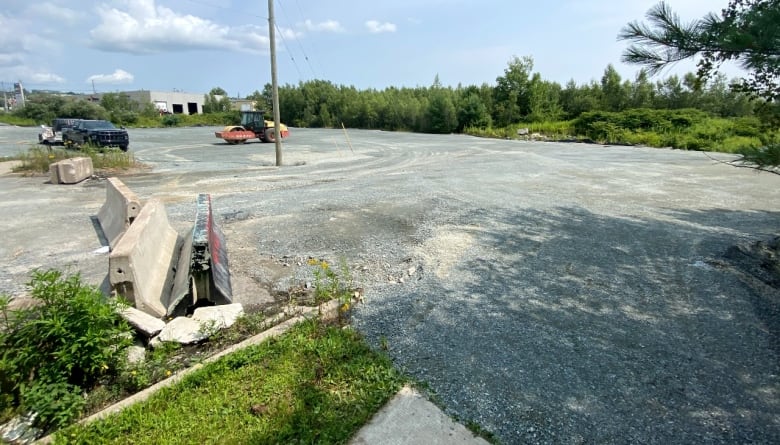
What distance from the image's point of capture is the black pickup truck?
18.9 m

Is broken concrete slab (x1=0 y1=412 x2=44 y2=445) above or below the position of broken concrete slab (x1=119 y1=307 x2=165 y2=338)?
below

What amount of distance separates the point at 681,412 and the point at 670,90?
1558 inches

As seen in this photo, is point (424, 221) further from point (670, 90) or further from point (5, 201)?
point (670, 90)

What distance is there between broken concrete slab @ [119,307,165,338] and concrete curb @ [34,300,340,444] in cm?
55

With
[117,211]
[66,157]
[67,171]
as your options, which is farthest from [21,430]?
[66,157]

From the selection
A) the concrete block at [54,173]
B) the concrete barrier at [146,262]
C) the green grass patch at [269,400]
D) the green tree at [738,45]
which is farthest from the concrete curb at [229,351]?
the concrete block at [54,173]

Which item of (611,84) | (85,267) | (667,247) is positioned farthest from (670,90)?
(85,267)

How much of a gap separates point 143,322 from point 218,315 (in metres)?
0.58

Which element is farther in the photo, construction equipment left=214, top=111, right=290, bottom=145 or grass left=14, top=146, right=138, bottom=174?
construction equipment left=214, top=111, right=290, bottom=145

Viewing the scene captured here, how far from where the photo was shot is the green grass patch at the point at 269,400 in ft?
7.91

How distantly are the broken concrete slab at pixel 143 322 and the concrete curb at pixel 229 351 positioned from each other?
549 millimetres

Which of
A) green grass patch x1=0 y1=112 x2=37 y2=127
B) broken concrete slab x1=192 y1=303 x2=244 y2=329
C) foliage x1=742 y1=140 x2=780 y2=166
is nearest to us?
foliage x1=742 y1=140 x2=780 y2=166

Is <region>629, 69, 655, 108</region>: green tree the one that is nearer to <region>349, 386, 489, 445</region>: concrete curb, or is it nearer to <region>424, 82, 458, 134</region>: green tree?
<region>424, 82, 458, 134</region>: green tree

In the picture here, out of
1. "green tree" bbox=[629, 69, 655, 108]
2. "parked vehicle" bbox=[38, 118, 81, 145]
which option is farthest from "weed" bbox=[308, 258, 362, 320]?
"green tree" bbox=[629, 69, 655, 108]
